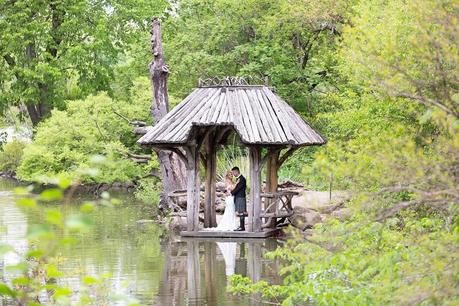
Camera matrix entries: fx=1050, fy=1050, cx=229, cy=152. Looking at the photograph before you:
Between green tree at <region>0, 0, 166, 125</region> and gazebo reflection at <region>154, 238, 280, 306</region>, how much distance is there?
17.3 meters

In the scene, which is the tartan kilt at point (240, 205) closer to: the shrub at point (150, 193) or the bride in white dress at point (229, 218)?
the bride in white dress at point (229, 218)

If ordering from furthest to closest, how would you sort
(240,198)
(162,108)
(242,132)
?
(162,108), (240,198), (242,132)

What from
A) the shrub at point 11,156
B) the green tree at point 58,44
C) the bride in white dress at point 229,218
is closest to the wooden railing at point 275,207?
the bride in white dress at point 229,218

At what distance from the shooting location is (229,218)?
2130 centimetres

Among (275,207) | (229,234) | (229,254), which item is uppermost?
(275,207)

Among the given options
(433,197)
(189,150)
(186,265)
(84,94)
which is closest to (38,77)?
(84,94)

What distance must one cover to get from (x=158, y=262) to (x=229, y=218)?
382 cm

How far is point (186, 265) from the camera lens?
17344mm

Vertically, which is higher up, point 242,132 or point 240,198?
point 242,132

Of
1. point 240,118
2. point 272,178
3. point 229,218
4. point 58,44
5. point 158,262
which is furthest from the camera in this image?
point 58,44

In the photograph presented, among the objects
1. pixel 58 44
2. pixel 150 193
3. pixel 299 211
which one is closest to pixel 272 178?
pixel 299 211

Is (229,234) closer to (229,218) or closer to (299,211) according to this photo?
(229,218)

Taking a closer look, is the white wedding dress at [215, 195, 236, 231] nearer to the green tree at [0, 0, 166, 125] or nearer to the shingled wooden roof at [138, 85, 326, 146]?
the shingled wooden roof at [138, 85, 326, 146]

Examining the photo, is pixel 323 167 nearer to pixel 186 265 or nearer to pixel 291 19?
pixel 186 265
